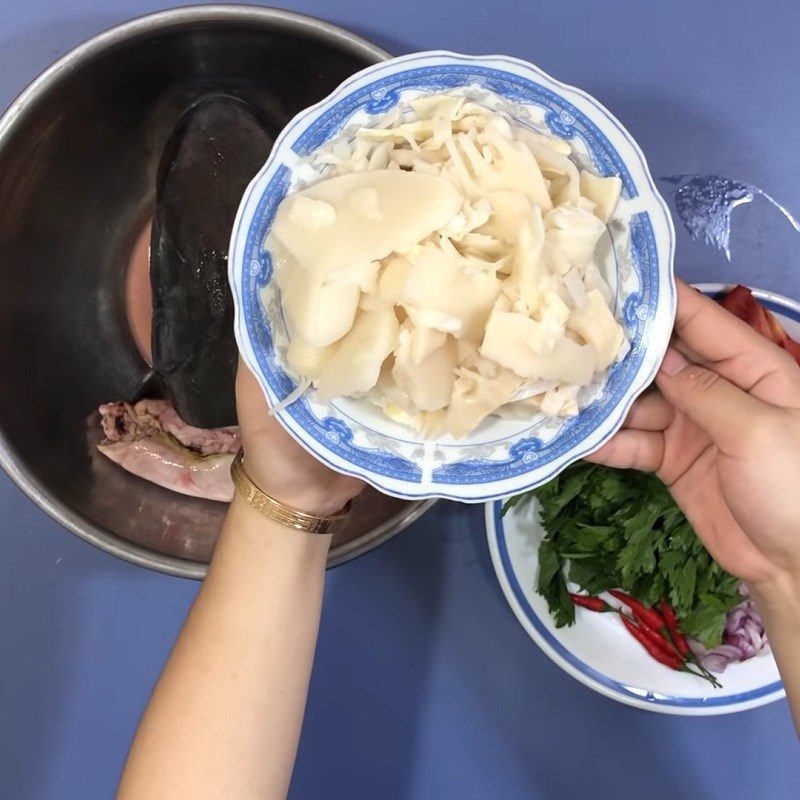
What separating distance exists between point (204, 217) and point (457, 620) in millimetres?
732

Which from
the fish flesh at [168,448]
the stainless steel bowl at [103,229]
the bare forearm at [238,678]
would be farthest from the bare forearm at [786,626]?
the fish flesh at [168,448]

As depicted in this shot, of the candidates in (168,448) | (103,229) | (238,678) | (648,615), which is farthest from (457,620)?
(103,229)

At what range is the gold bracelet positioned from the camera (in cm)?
94

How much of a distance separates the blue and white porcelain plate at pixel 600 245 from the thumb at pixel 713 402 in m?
0.09

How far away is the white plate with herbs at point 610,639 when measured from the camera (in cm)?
109

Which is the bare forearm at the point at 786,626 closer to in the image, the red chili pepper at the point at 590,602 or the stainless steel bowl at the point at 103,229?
the red chili pepper at the point at 590,602

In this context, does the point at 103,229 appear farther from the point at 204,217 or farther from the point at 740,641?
the point at 740,641

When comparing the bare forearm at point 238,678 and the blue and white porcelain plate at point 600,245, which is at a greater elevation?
the blue and white porcelain plate at point 600,245

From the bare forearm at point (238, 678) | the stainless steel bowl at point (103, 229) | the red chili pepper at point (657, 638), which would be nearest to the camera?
the bare forearm at point (238, 678)

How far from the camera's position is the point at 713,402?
0.82m

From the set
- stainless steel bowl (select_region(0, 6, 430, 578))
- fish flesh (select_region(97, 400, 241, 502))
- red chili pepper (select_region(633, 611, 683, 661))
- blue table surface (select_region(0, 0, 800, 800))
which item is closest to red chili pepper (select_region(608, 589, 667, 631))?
red chili pepper (select_region(633, 611, 683, 661))

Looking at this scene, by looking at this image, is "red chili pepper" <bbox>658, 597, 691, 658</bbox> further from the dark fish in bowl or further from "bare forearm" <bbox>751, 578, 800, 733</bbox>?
the dark fish in bowl

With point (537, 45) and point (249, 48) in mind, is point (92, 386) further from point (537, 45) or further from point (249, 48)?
point (537, 45)

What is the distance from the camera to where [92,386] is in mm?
1253
